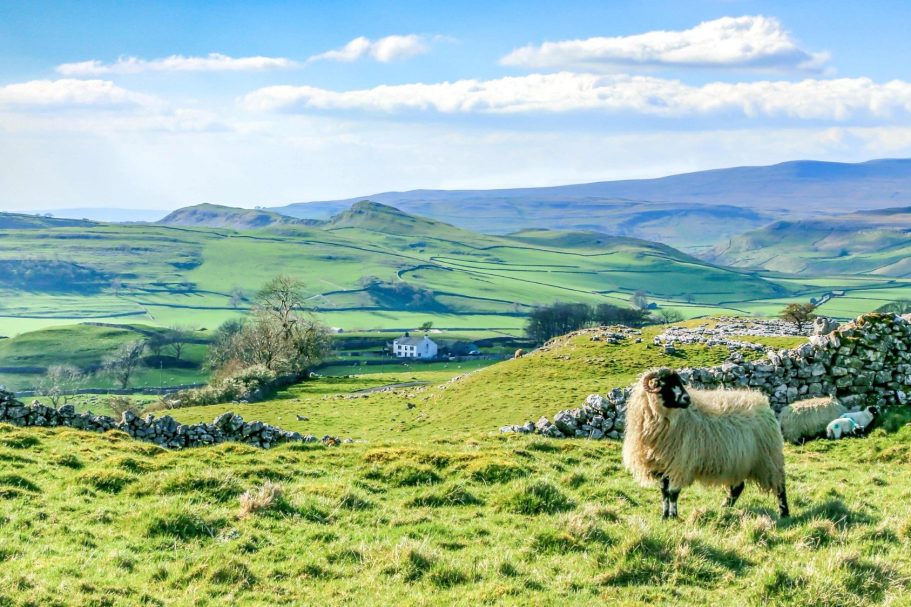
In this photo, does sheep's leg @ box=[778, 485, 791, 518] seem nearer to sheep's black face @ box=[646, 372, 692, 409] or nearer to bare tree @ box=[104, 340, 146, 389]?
sheep's black face @ box=[646, 372, 692, 409]

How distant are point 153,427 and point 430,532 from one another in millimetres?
16765

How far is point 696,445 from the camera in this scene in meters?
13.9

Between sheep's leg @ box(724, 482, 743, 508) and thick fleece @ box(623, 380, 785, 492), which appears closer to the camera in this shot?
thick fleece @ box(623, 380, 785, 492)

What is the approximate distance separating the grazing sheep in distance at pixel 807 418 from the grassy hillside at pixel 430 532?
240 cm

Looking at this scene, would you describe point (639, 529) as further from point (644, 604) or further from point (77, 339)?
point (77, 339)

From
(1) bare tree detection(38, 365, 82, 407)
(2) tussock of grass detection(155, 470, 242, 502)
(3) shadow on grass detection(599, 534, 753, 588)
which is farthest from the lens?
(1) bare tree detection(38, 365, 82, 407)

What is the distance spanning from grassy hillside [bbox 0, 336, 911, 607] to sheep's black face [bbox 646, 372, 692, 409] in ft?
6.17

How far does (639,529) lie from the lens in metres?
11.8

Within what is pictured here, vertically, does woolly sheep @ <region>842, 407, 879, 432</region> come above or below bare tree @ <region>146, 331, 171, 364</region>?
above

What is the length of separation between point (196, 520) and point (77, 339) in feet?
638

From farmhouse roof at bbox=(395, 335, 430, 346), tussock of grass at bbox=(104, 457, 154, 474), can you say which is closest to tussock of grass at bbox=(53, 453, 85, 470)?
tussock of grass at bbox=(104, 457, 154, 474)

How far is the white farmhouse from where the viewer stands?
161 metres

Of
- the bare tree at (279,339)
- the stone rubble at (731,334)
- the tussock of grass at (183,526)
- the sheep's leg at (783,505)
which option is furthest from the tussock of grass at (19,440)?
the bare tree at (279,339)

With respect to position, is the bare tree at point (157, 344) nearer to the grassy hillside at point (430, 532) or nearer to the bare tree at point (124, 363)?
the bare tree at point (124, 363)
